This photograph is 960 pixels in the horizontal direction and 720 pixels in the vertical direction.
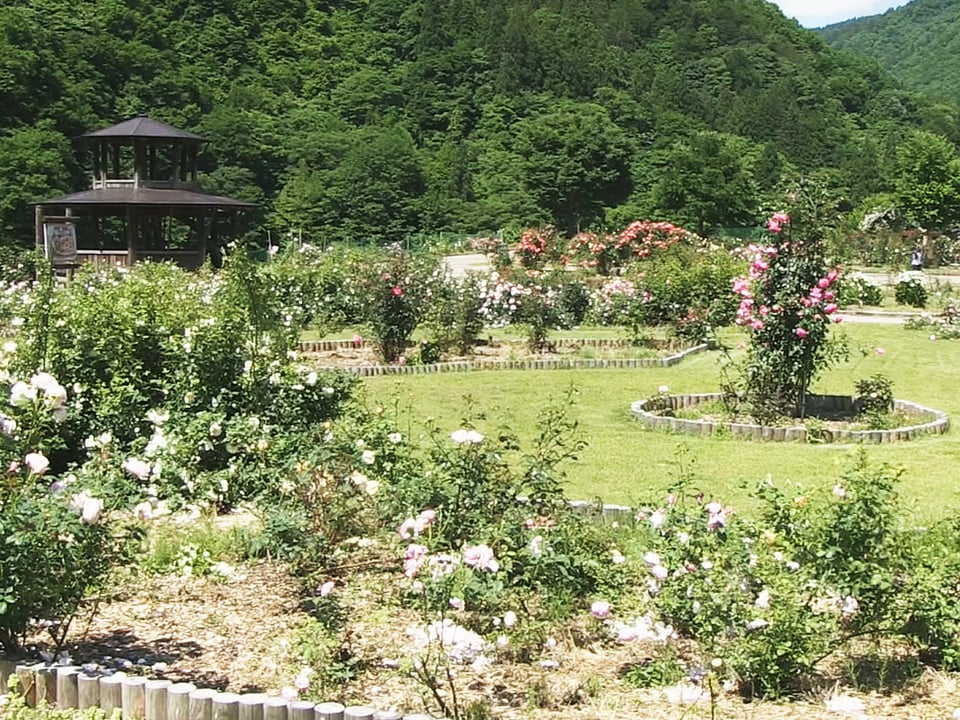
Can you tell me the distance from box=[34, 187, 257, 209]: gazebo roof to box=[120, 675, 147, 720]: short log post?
25.7 metres

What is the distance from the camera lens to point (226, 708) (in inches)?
155

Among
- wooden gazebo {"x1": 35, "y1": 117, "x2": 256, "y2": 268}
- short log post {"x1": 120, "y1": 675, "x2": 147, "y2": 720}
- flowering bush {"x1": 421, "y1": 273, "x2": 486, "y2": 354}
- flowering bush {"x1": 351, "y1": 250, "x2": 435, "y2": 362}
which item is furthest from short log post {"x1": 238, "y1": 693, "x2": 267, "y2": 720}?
wooden gazebo {"x1": 35, "y1": 117, "x2": 256, "y2": 268}

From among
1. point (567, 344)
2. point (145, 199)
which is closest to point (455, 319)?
point (567, 344)

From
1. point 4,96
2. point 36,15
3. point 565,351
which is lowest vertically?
point 565,351

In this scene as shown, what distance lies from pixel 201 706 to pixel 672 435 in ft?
22.2

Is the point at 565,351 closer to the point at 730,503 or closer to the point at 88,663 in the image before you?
the point at 730,503

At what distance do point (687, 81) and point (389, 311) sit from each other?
8252cm

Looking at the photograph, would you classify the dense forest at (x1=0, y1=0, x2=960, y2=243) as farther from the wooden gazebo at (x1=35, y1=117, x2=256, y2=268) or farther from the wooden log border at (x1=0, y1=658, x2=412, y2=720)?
the wooden log border at (x1=0, y1=658, x2=412, y2=720)

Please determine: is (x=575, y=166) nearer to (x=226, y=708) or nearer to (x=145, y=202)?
(x=145, y=202)

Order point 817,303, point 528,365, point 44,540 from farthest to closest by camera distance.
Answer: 1. point 528,365
2. point 817,303
3. point 44,540

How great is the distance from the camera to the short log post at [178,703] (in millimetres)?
3994

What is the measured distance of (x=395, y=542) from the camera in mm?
6152

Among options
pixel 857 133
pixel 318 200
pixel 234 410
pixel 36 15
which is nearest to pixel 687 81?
pixel 857 133

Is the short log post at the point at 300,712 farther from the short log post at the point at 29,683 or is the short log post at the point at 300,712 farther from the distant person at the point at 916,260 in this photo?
the distant person at the point at 916,260
